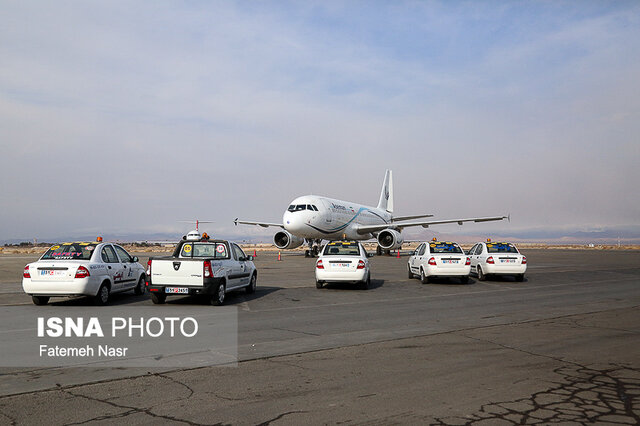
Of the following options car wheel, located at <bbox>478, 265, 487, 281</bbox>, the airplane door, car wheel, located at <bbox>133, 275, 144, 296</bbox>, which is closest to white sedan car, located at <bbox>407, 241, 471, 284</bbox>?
car wheel, located at <bbox>478, 265, 487, 281</bbox>

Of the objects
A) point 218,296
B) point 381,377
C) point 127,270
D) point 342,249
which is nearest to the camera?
point 381,377

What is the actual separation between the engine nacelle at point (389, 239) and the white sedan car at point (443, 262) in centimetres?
2153

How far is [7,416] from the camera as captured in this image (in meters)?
5.44

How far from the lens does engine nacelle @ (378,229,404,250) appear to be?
143ft

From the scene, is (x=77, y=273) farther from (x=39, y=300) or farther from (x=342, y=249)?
(x=342, y=249)

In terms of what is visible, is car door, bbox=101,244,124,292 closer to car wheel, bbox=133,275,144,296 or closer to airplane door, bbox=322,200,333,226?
car wheel, bbox=133,275,144,296

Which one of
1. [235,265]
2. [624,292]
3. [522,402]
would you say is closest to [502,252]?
[624,292]

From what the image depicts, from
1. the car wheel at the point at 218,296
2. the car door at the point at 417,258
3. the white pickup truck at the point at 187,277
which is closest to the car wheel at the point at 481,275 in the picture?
the car door at the point at 417,258

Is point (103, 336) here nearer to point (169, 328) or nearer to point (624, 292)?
point (169, 328)

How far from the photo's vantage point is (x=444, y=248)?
850 inches

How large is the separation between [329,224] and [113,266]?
89.6ft

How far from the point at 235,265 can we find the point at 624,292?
12714mm

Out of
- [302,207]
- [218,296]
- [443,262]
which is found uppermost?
[302,207]

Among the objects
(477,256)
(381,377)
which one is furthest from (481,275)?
(381,377)
